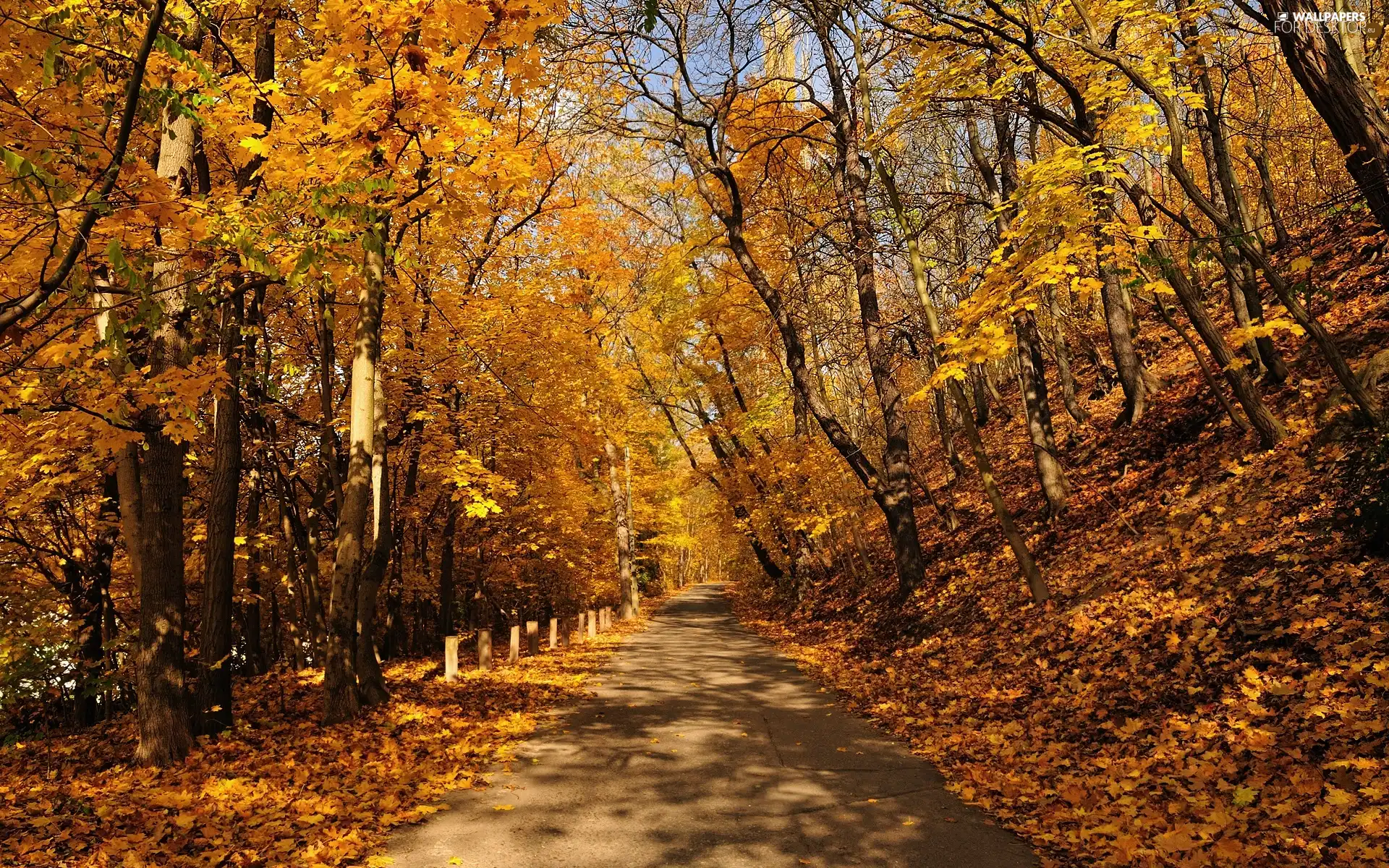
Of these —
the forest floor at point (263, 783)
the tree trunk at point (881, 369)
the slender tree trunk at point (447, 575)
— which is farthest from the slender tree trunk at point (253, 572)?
the tree trunk at point (881, 369)

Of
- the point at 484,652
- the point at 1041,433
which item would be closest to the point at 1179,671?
the point at 1041,433

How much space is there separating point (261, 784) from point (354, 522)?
314 centimetres

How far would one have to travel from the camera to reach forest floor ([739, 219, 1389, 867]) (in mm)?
4082

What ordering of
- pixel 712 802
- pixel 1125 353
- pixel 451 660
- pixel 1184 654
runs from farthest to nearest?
pixel 1125 353
pixel 451 660
pixel 1184 654
pixel 712 802

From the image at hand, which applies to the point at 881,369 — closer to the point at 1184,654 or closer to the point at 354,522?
the point at 1184,654

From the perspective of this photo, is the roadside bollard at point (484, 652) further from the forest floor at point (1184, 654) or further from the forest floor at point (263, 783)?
the forest floor at point (1184, 654)

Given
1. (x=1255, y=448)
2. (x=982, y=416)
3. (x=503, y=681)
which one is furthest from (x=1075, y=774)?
(x=982, y=416)

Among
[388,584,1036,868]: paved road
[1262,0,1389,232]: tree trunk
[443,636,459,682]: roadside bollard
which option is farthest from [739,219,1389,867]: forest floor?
[443,636,459,682]: roadside bollard

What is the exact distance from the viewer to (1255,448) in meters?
8.60

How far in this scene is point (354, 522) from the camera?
27.1 feet

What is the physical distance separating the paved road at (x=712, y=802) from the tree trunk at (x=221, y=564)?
3132 mm

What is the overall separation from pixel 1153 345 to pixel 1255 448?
Result: 31.0ft

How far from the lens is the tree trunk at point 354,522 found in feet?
26.5

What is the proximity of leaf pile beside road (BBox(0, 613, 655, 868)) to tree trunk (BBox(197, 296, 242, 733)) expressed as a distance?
383mm
